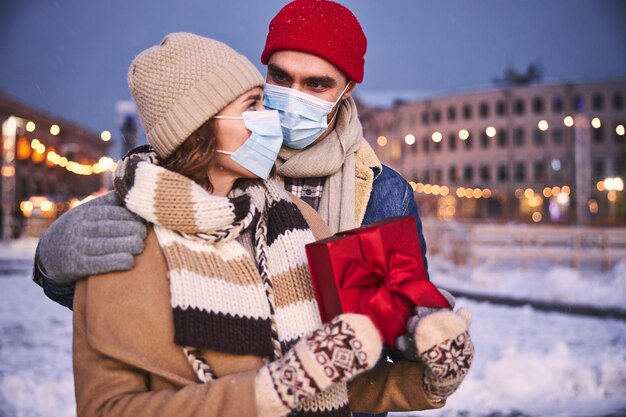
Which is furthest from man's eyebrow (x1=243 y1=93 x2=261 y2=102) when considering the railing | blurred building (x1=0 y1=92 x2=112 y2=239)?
blurred building (x1=0 y1=92 x2=112 y2=239)

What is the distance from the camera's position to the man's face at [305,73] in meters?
2.76

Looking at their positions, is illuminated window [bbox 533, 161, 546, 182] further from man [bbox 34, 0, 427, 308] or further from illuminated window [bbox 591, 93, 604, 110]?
man [bbox 34, 0, 427, 308]

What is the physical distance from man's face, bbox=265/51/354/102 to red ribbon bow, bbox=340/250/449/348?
127 centimetres

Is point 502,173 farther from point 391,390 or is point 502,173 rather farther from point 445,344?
point 445,344

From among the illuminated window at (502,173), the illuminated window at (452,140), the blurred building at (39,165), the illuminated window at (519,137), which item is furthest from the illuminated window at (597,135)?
the blurred building at (39,165)

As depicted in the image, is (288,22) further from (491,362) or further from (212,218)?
(491,362)

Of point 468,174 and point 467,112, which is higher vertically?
point 467,112

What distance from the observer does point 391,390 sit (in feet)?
6.72

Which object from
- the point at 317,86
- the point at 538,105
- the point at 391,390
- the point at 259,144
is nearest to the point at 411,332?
the point at 391,390

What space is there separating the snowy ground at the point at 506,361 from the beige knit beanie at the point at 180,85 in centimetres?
398

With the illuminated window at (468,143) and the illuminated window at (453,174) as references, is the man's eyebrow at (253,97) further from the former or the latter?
the illuminated window at (453,174)

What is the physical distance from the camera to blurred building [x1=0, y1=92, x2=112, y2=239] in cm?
2568

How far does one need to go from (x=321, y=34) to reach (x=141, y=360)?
65.0 inches

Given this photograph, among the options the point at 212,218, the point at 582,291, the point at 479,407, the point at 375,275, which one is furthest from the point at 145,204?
the point at 582,291
